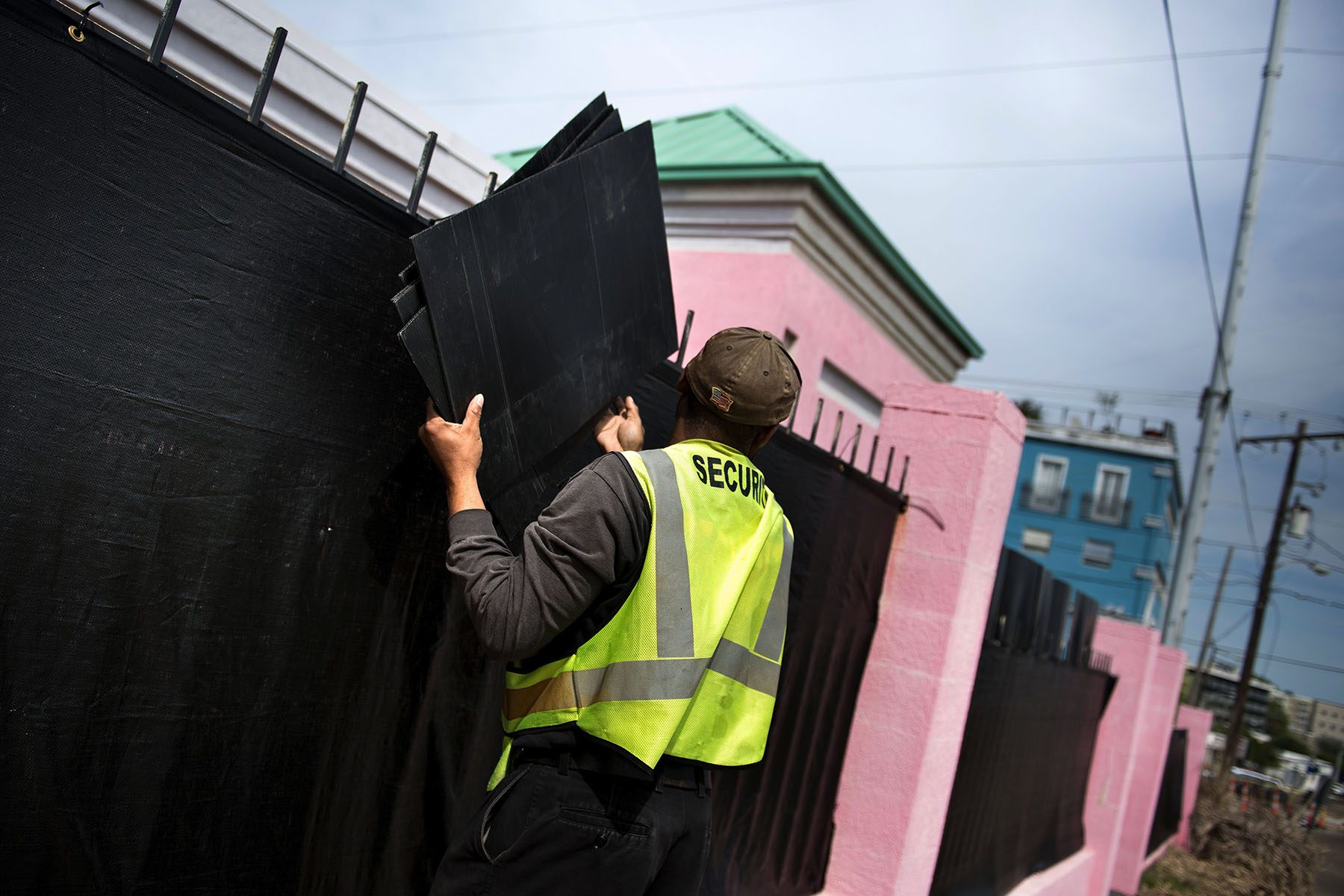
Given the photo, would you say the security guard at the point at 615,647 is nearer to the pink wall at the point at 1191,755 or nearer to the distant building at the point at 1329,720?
the pink wall at the point at 1191,755

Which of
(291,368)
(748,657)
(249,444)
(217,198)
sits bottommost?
(748,657)

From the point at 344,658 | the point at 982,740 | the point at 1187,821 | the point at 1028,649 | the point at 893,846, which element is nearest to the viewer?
the point at 344,658

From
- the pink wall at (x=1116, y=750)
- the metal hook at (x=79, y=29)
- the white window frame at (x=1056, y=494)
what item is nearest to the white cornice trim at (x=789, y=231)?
the pink wall at (x=1116, y=750)

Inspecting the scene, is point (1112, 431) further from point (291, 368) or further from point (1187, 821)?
point (291, 368)

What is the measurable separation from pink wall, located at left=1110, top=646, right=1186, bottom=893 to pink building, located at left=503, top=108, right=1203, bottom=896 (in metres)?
0.02

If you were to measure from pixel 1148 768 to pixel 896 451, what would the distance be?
8799mm

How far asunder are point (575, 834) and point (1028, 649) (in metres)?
4.95

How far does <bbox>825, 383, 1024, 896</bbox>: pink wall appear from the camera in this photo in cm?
401

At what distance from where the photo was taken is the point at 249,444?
1.75m

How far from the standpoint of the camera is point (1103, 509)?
149 feet

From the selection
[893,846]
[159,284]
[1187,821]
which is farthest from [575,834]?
[1187,821]

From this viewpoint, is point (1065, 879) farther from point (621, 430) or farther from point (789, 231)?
point (621, 430)

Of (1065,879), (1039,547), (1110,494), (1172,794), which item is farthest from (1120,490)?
(1065,879)

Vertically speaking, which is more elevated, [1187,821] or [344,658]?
A: [344,658]
